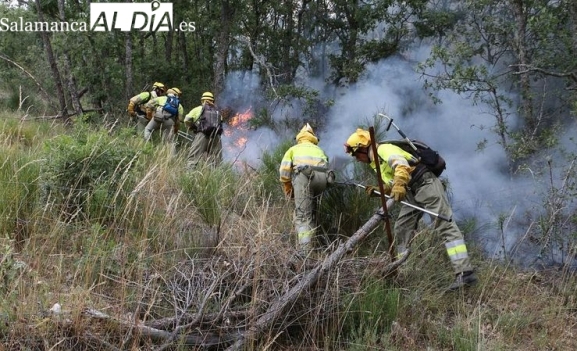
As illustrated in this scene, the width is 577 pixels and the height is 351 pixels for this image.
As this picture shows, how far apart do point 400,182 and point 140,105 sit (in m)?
6.57

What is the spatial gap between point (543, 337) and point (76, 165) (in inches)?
158

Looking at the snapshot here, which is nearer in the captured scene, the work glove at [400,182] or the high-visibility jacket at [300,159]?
the work glove at [400,182]

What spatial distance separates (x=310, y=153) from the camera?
17.6 ft

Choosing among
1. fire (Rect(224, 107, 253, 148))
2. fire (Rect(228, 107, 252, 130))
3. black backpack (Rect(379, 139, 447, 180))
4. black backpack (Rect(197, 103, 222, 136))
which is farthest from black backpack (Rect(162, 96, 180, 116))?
black backpack (Rect(379, 139, 447, 180))

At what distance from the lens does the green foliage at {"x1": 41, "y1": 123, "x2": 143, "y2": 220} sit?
4.09 meters

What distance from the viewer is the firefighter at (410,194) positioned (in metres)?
4.61

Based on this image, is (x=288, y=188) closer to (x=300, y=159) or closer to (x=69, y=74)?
(x=300, y=159)

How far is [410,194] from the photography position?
5336mm

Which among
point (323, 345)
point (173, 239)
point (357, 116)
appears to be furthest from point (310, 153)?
point (357, 116)

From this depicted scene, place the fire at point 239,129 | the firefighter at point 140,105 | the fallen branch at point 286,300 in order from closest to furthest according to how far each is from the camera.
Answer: the fallen branch at point 286,300, the firefighter at point 140,105, the fire at point 239,129

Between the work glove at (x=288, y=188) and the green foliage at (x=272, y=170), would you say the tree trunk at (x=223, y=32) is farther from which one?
the work glove at (x=288, y=188)

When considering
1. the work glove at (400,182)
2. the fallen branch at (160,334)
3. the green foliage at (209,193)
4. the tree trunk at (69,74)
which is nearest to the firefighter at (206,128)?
the tree trunk at (69,74)

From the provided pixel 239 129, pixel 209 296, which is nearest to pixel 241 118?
pixel 239 129

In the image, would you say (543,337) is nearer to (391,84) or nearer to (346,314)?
(346,314)
